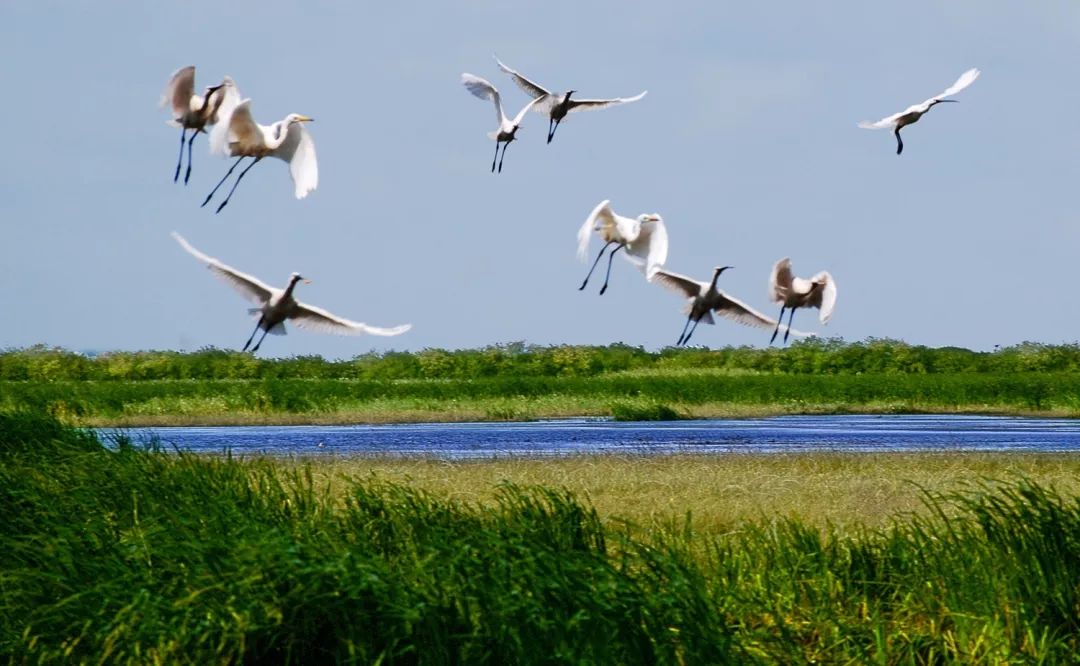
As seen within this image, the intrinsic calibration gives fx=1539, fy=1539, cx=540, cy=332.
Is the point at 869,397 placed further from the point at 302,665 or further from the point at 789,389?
the point at 302,665

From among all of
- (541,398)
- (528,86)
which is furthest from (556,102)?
(541,398)

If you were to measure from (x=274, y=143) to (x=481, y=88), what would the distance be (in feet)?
17.6

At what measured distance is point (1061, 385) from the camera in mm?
35000

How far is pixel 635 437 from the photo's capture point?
2305 cm

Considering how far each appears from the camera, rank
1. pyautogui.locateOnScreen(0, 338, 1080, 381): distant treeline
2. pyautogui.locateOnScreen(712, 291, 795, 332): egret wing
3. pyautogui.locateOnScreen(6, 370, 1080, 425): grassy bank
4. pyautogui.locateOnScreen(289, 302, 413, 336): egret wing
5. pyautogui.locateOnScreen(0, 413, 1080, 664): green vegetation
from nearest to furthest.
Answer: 1. pyautogui.locateOnScreen(0, 413, 1080, 664): green vegetation
2. pyautogui.locateOnScreen(289, 302, 413, 336): egret wing
3. pyautogui.locateOnScreen(712, 291, 795, 332): egret wing
4. pyautogui.locateOnScreen(6, 370, 1080, 425): grassy bank
5. pyautogui.locateOnScreen(0, 338, 1080, 381): distant treeline

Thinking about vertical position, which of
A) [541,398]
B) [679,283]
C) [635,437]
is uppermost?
[679,283]

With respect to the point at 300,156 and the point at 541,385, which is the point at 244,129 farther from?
the point at 541,385

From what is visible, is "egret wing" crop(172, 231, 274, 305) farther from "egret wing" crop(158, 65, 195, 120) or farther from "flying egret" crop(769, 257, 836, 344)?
"flying egret" crop(769, 257, 836, 344)

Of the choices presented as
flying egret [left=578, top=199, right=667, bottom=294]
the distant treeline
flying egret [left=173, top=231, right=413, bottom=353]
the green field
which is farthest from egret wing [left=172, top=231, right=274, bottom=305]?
the distant treeline

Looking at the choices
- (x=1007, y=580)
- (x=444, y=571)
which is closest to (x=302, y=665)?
(x=444, y=571)

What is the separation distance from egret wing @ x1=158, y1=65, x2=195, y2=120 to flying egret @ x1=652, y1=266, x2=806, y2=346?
7.40 meters

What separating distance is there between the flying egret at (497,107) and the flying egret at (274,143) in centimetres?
480

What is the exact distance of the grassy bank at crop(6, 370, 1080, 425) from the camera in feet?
99.4

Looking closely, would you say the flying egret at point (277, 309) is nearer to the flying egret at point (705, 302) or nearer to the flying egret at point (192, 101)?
the flying egret at point (192, 101)
